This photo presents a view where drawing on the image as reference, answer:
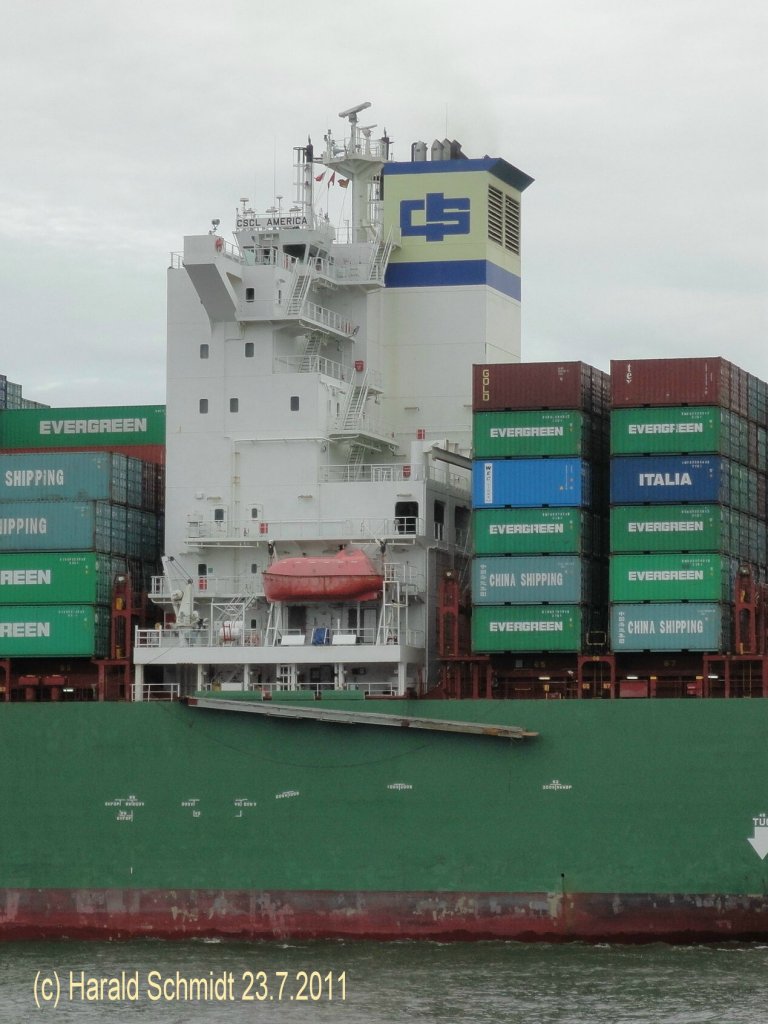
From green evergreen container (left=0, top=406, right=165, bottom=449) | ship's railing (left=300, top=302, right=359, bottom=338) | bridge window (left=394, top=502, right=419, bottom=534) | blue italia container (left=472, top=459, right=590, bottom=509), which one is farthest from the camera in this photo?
green evergreen container (left=0, top=406, right=165, bottom=449)

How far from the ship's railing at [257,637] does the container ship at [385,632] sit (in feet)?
0.32

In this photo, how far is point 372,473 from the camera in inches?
1893

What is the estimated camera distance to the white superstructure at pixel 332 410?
46844 mm

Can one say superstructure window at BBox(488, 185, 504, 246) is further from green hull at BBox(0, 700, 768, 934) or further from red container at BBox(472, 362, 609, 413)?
green hull at BBox(0, 700, 768, 934)

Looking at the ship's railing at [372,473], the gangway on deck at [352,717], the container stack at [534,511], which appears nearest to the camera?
the gangway on deck at [352,717]

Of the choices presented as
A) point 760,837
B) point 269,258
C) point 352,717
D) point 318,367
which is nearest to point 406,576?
point 352,717

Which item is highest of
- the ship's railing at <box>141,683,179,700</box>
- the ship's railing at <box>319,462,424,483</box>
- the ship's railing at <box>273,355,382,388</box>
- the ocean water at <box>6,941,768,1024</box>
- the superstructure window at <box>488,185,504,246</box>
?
the superstructure window at <box>488,185,504,246</box>

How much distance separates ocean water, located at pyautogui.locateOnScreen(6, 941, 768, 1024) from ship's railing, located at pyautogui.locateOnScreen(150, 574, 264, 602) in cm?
844

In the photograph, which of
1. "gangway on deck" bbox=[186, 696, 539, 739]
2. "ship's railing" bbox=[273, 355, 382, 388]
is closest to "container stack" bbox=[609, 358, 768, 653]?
"gangway on deck" bbox=[186, 696, 539, 739]

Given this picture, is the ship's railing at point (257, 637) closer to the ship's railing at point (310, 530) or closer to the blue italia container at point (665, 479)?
the ship's railing at point (310, 530)

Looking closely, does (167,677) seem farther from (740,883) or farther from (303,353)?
(740,883)

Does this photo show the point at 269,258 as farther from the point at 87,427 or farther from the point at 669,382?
the point at 669,382

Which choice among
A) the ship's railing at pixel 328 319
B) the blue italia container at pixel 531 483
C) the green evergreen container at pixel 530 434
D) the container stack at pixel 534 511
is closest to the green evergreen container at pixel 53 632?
the ship's railing at pixel 328 319

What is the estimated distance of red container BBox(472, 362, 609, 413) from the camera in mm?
45625
